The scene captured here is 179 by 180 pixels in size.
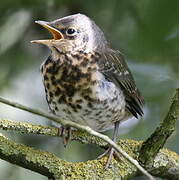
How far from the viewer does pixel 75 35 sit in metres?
3.54

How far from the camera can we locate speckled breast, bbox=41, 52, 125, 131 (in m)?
3.32

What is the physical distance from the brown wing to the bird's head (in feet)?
0.30

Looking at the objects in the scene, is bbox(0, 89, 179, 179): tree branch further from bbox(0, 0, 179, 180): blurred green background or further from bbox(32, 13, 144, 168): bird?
bbox(0, 0, 179, 180): blurred green background

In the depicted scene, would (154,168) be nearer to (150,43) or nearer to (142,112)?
(142,112)

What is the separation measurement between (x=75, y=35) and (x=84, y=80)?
13.3 inches

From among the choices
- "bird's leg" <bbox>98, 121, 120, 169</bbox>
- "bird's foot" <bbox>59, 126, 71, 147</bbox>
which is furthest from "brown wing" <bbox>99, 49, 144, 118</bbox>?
"bird's foot" <bbox>59, 126, 71, 147</bbox>

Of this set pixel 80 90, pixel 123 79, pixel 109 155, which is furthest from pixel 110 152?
pixel 123 79

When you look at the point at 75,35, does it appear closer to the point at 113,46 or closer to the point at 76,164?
the point at 113,46

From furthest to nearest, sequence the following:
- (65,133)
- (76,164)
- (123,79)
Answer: (123,79), (65,133), (76,164)

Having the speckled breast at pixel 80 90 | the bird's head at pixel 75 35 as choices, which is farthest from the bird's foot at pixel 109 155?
the bird's head at pixel 75 35

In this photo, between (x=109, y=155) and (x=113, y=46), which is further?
(x=113, y=46)

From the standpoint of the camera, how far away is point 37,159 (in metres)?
2.69

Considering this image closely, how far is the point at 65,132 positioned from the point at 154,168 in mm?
582

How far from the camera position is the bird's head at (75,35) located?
3439 millimetres
